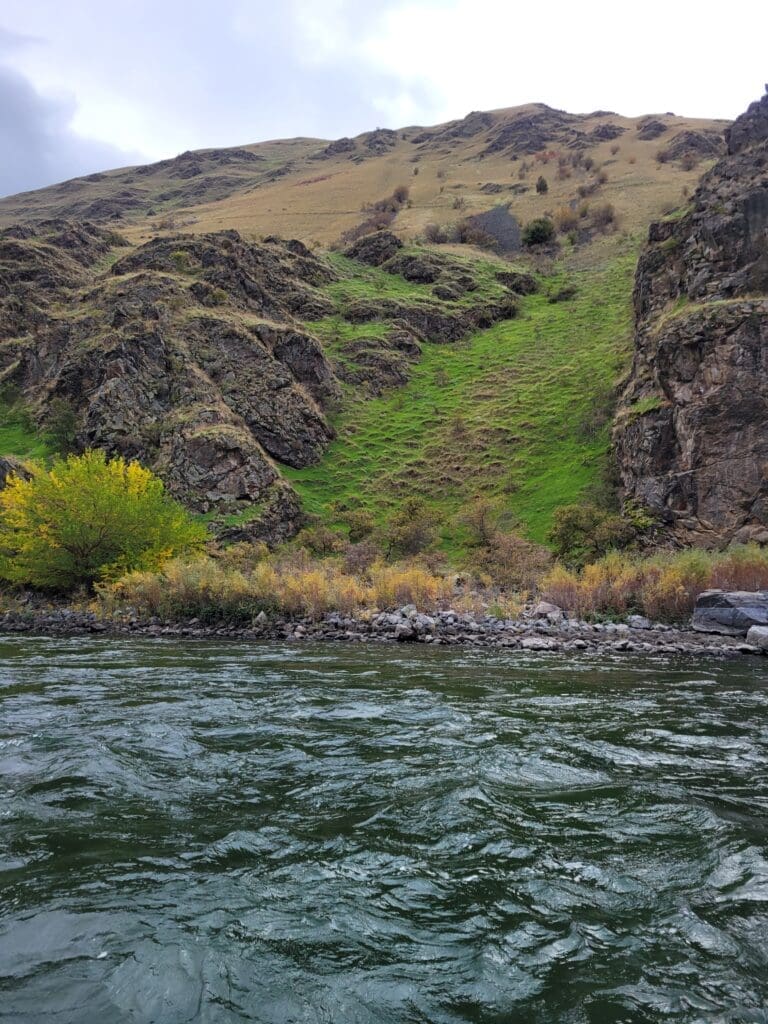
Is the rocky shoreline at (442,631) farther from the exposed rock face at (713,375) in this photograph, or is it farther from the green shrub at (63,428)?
the green shrub at (63,428)

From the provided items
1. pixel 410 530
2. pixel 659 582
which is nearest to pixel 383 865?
pixel 659 582

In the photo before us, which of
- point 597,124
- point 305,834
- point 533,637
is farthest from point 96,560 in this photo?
point 597,124

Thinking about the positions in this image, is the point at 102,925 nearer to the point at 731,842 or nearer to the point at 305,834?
the point at 305,834

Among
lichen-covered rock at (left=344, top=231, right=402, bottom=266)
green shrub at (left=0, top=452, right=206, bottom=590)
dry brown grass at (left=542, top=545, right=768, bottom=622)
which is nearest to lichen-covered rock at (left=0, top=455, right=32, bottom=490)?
green shrub at (left=0, top=452, right=206, bottom=590)

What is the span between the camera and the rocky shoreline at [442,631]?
1498cm

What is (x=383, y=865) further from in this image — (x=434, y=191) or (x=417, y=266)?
(x=434, y=191)

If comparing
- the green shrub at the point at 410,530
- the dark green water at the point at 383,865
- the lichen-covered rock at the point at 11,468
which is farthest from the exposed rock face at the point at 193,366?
the dark green water at the point at 383,865

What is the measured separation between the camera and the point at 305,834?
4.54 meters

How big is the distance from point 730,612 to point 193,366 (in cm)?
3434

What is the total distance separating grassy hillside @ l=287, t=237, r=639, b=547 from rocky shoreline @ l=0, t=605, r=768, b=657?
43.6 feet

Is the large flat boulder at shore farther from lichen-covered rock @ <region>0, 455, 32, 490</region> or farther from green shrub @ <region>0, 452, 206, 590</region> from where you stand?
lichen-covered rock @ <region>0, 455, 32, 490</region>

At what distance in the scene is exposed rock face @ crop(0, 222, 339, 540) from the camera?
1389 inches

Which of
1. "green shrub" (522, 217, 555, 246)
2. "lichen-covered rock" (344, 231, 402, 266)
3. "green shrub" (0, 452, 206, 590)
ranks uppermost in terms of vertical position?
"green shrub" (522, 217, 555, 246)

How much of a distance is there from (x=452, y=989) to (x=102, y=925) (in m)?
1.98
